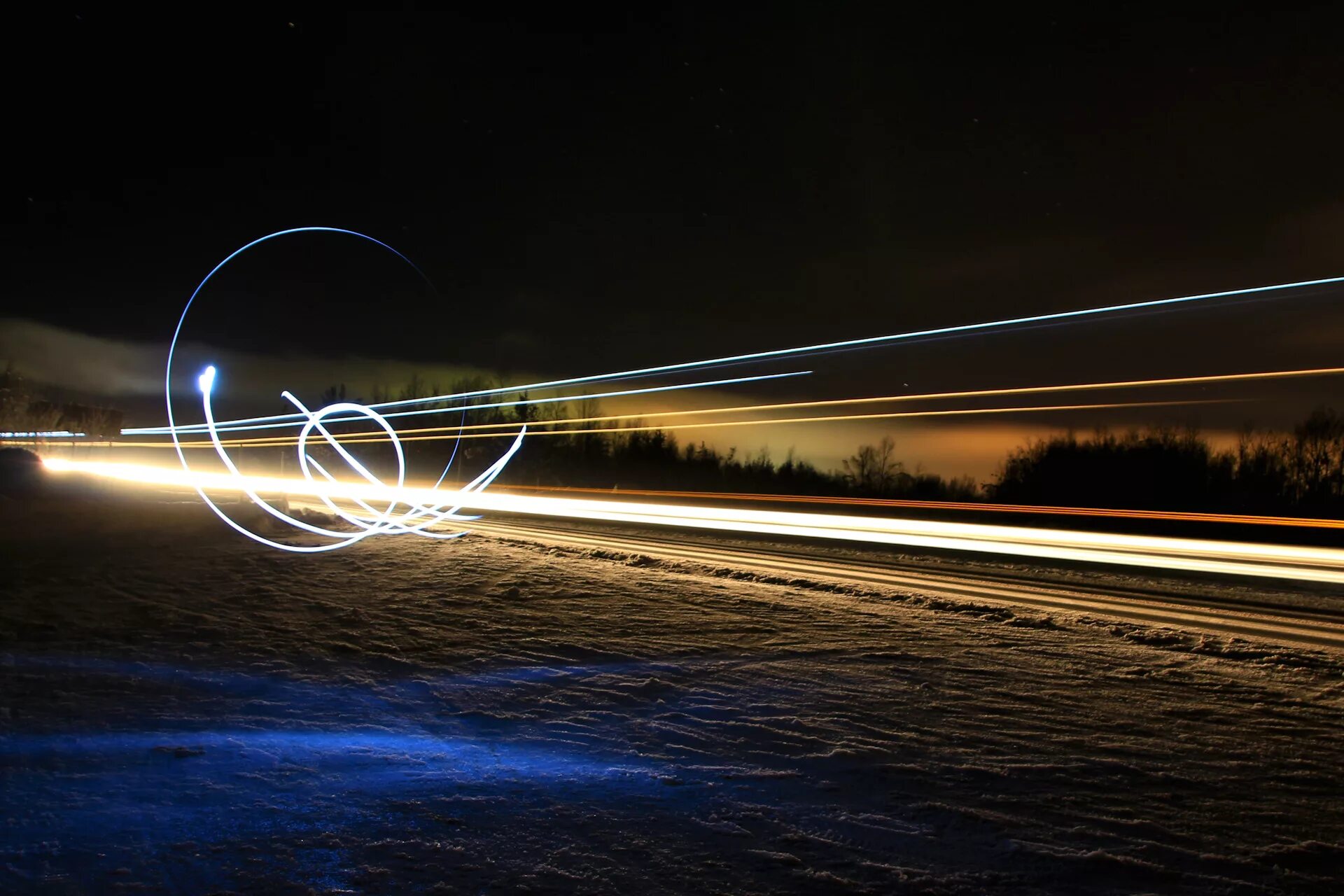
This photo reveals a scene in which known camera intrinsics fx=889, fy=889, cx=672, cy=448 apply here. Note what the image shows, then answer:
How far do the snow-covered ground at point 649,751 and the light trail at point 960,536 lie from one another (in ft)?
17.6

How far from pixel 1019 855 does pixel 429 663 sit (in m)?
5.38

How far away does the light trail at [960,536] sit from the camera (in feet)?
47.5

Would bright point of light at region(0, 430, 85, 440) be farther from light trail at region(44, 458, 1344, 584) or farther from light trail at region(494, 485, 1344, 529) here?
light trail at region(44, 458, 1344, 584)

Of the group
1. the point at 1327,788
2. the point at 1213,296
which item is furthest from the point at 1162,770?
the point at 1213,296

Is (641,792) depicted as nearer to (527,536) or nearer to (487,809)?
(487,809)

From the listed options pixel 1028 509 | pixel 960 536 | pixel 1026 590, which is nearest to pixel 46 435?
pixel 960 536

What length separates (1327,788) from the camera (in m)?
5.05

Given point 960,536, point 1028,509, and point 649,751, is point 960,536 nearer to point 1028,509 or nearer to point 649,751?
point 1028,509

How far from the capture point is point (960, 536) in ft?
62.5

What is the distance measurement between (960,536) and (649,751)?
1481 centimetres

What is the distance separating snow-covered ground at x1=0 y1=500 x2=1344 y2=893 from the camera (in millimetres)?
3994

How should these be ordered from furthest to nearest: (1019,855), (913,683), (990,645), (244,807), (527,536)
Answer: (527,536) → (990,645) → (913,683) → (244,807) → (1019,855)

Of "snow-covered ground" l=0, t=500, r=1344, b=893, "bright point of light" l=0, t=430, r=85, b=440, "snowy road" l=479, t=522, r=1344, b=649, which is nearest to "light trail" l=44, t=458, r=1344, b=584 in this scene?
"snowy road" l=479, t=522, r=1344, b=649

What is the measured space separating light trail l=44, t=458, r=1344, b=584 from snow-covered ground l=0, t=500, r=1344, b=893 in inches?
211
